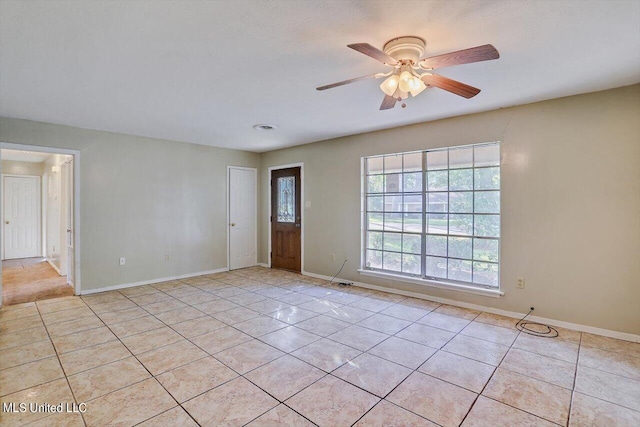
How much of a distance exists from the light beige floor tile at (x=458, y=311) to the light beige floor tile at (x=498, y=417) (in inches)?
65.1

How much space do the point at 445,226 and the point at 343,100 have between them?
84.4 inches

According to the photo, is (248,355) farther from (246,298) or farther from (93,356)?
(246,298)

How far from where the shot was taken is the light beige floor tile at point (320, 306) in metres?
3.85

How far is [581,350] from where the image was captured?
279 cm

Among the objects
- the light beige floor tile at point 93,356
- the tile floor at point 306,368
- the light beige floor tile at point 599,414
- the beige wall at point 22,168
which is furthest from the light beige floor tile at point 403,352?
the beige wall at point 22,168

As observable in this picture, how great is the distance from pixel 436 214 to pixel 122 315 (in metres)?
4.11

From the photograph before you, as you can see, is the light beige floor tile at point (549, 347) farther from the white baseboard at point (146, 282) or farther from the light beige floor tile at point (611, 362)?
the white baseboard at point (146, 282)

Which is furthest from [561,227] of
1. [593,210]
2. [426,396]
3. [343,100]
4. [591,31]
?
[343,100]

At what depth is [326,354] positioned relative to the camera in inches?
107

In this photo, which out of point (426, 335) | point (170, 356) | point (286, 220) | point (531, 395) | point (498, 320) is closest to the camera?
point (531, 395)

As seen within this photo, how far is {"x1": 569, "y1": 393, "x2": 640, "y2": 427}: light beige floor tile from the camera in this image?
6.18 feet

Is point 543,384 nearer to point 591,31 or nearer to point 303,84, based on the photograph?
point 591,31

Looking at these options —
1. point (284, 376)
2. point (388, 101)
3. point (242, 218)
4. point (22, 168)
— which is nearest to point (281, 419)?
point (284, 376)

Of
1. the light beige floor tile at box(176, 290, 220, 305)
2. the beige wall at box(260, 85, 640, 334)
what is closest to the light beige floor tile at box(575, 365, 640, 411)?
the beige wall at box(260, 85, 640, 334)
